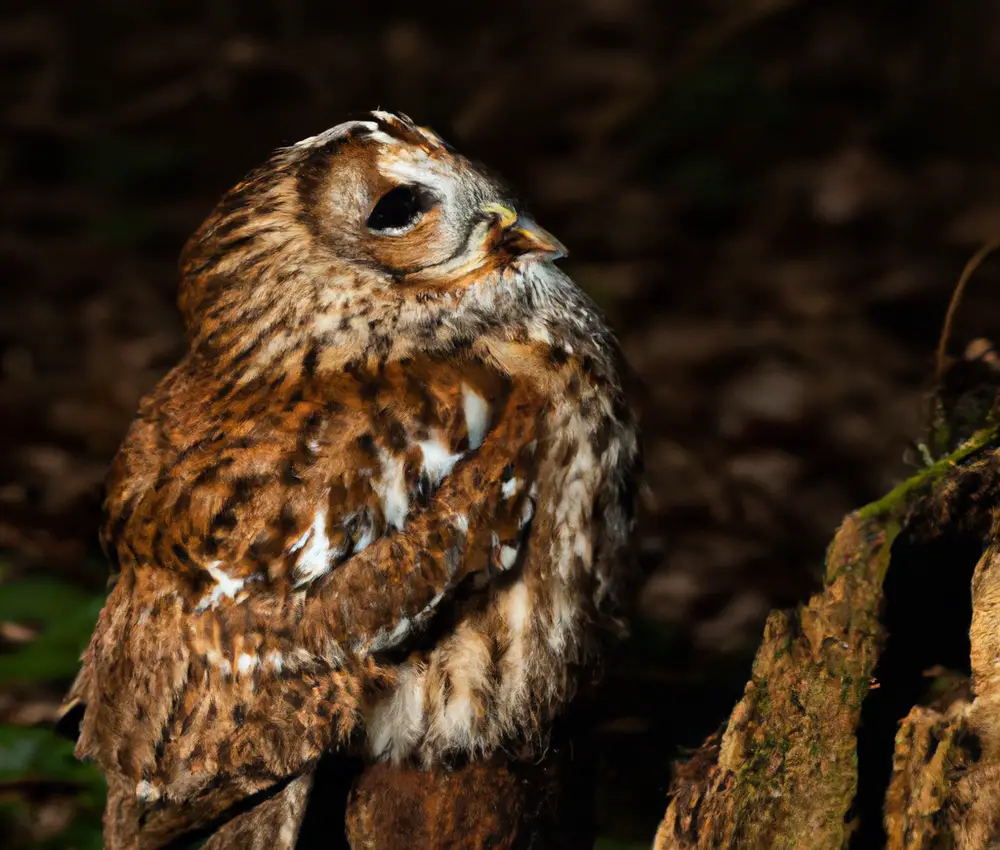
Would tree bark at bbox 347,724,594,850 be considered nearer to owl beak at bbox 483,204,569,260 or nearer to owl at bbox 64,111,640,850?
owl at bbox 64,111,640,850

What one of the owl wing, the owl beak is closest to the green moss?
the owl wing

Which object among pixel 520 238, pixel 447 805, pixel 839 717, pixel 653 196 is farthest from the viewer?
pixel 653 196

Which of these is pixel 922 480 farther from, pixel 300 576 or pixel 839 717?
pixel 300 576

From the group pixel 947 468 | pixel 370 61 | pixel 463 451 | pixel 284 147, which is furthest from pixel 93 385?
pixel 947 468

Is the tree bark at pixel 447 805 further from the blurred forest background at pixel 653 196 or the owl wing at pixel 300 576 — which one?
the blurred forest background at pixel 653 196

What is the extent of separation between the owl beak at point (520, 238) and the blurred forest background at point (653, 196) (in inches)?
59.3

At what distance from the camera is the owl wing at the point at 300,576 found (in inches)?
63.9

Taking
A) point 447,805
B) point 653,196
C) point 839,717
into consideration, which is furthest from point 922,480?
point 653,196

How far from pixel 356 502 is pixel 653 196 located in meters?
3.50

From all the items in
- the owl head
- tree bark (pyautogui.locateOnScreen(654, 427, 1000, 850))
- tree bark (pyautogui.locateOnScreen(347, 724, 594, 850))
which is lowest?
tree bark (pyautogui.locateOnScreen(347, 724, 594, 850))

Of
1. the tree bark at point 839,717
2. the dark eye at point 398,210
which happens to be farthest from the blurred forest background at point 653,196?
the dark eye at point 398,210

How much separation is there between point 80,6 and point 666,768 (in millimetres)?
4429

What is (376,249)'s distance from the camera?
1829 millimetres

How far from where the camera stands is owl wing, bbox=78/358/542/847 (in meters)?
1.62
